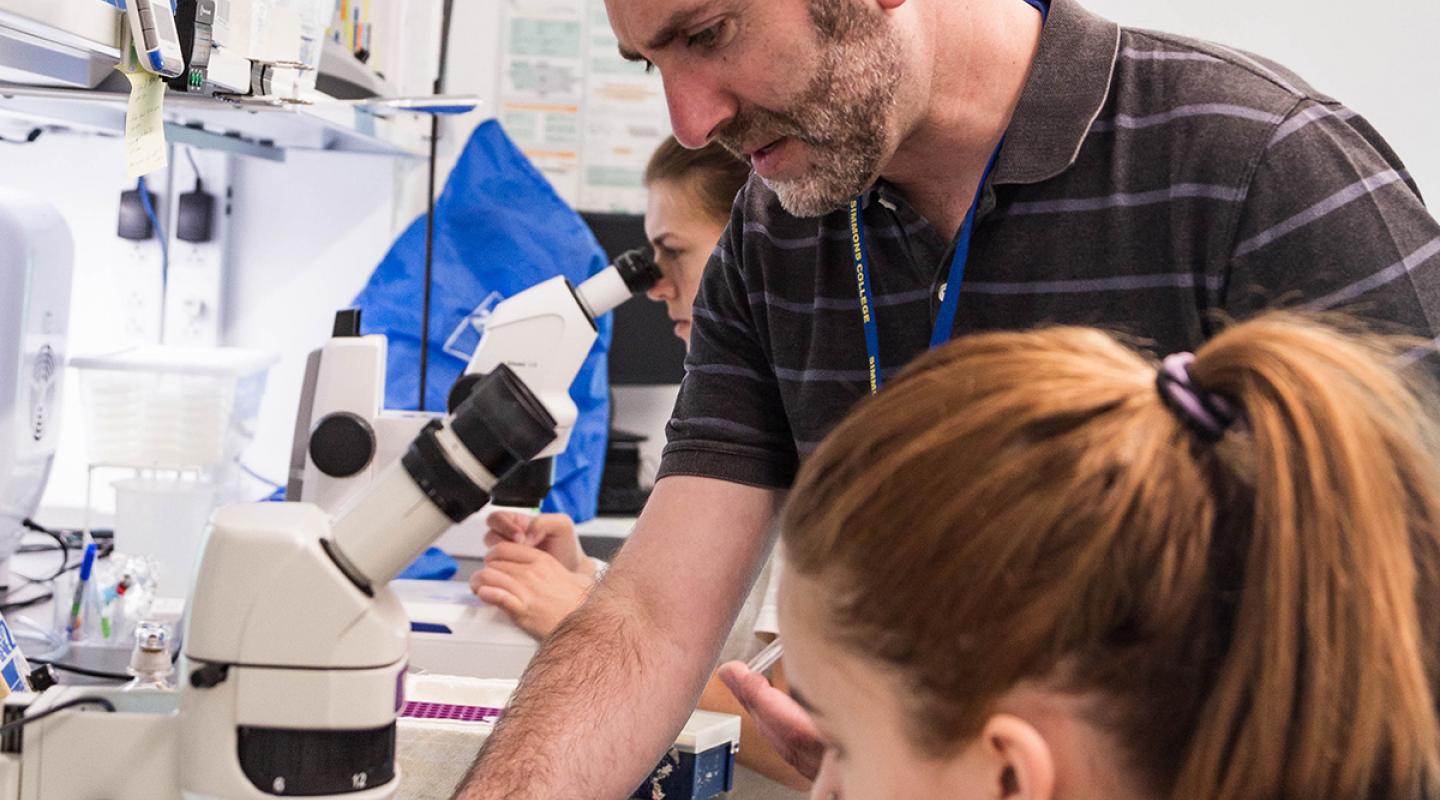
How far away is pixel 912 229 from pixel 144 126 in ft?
2.32

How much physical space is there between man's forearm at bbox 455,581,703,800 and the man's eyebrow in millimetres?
488

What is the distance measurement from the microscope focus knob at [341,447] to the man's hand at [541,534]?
0.33 m

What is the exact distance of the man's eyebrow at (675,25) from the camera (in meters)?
Answer: 1.15

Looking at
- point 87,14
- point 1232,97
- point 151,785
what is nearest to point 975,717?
point 151,785

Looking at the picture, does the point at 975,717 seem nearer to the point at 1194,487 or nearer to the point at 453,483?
the point at 1194,487

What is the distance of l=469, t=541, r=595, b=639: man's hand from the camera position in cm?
178

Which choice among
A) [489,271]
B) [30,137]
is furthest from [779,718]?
[489,271]

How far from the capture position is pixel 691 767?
132 cm

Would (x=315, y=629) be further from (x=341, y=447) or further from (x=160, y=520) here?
(x=160, y=520)

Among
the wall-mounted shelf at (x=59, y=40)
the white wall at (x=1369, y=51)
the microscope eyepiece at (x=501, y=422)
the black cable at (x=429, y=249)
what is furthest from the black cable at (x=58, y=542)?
the white wall at (x=1369, y=51)

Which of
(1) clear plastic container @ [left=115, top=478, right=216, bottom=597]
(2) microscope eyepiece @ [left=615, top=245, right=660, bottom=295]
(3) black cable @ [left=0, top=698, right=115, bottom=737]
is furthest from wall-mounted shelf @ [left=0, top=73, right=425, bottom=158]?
(3) black cable @ [left=0, top=698, right=115, bottom=737]

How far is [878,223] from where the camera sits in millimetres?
1326

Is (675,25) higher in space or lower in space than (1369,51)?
lower

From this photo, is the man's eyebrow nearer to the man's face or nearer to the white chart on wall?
the man's face
